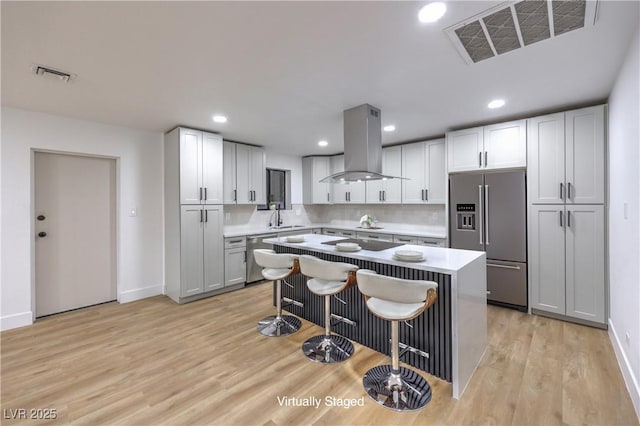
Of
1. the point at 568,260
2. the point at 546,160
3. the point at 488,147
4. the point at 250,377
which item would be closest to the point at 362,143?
the point at 488,147

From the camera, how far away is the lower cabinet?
9.93 feet

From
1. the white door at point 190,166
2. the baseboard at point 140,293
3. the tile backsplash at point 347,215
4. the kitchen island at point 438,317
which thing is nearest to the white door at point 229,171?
the tile backsplash at point 347,215

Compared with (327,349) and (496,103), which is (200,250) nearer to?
(327,349)

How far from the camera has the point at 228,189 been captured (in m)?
4.76

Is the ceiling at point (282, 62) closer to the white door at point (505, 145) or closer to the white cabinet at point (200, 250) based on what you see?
the white door at point (505, 145)

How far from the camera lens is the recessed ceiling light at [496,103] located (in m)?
3.04

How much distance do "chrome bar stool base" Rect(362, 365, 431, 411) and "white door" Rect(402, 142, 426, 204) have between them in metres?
3.12

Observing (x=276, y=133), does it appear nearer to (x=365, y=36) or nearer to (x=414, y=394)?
(x=365, y=36)

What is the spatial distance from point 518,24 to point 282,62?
162cm

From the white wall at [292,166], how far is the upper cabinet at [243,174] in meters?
0.52

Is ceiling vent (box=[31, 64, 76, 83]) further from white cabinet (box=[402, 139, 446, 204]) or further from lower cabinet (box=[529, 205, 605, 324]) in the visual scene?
lower cabinet (box=[529, 205, 605, 324])

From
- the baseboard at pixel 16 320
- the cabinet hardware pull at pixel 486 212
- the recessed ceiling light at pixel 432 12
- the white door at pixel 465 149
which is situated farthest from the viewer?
the white door at pixel 465 149

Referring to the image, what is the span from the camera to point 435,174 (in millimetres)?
4559

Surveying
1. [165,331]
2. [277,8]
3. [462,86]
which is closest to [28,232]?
[165,331]
